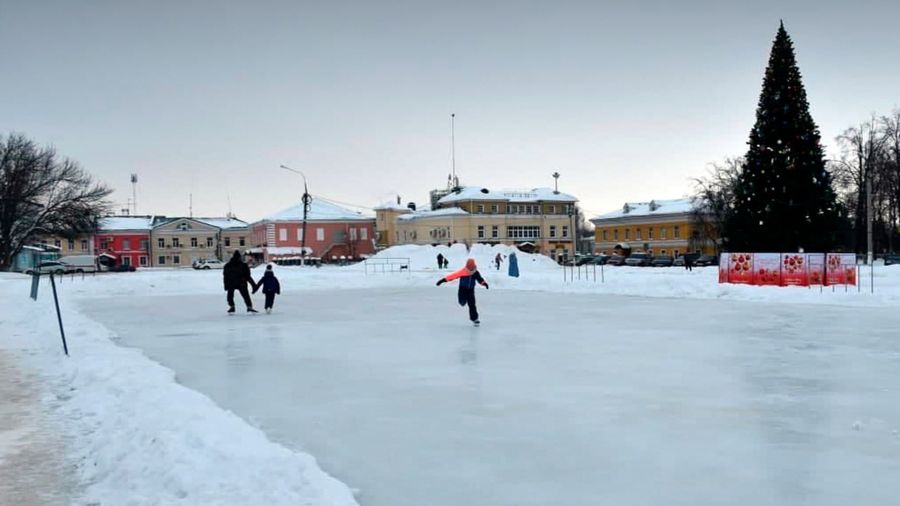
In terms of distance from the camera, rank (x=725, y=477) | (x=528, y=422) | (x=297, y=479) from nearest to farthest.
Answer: (x=297, y=479) → (x=725, y=477) → (x=528, y=422)

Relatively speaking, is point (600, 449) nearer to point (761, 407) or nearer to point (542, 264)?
point (761, 407)

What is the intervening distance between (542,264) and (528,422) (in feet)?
169

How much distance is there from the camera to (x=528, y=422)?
630 centimetres

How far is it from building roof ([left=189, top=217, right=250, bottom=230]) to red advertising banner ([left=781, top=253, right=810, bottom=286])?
8076 centimetres

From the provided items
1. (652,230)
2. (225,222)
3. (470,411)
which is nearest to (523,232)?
(652,230)

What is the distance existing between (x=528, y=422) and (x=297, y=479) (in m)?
2.45

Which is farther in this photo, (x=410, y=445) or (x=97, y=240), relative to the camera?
(x=97, y=240)

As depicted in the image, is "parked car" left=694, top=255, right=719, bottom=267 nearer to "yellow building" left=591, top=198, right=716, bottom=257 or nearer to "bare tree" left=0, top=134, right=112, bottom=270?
"yellow building" left=591, top=198, right=716, bottom=257

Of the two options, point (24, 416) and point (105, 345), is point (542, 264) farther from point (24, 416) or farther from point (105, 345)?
point (24, 416)

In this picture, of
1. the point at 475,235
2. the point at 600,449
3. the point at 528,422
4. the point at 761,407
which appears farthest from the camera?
the point at 475,235

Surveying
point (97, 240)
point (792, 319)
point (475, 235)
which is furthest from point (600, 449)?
point (97, 240)

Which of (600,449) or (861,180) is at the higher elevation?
(861,180)

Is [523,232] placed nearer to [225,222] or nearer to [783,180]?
[225,222]

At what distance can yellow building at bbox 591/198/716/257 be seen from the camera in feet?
256
